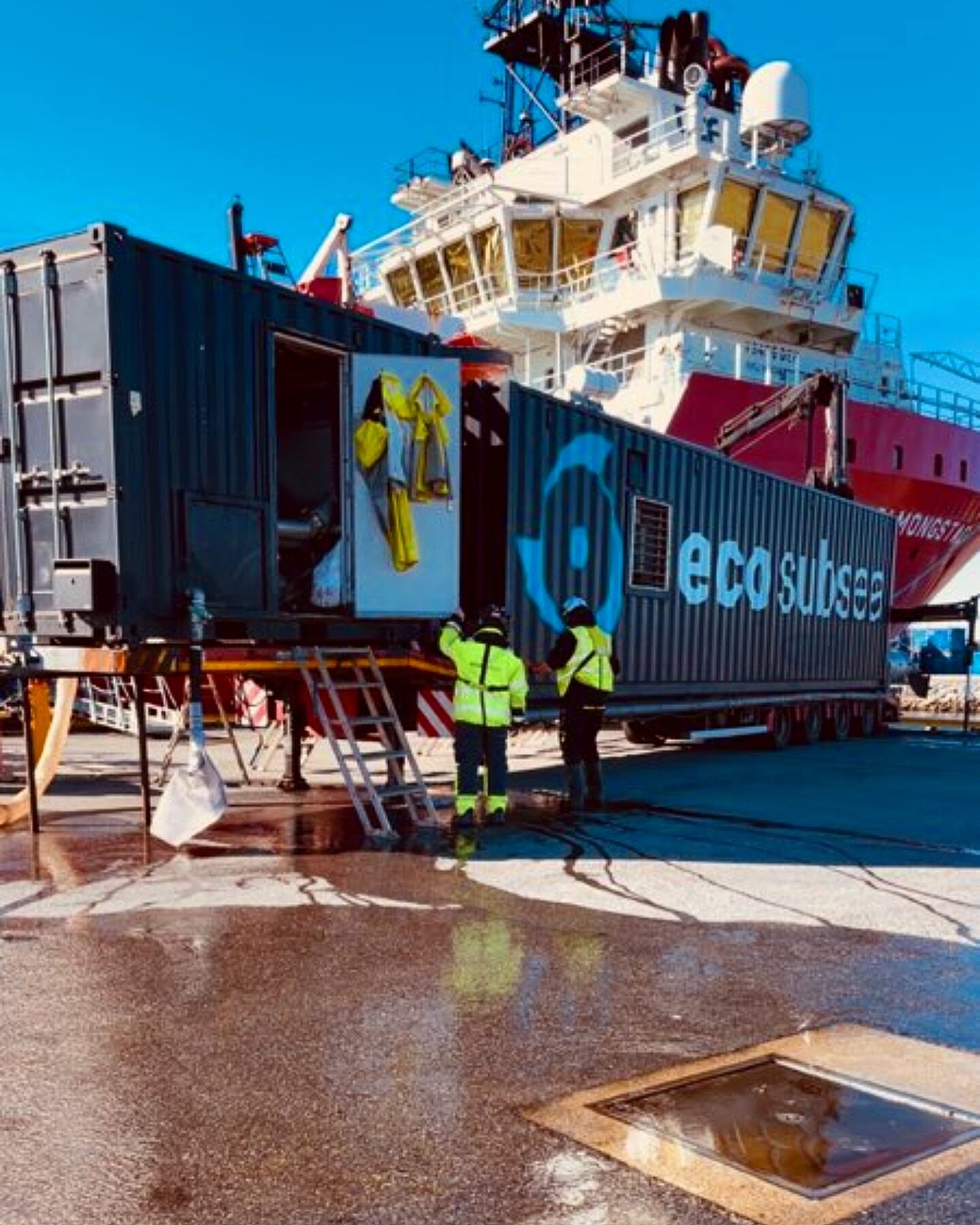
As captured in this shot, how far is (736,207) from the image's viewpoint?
922 inches

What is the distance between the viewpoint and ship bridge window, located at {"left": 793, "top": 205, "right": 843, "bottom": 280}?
81.0 ft

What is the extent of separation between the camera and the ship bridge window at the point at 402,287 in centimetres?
2914

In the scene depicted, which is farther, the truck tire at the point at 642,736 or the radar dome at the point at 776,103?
the radar dome at the point at 776,103

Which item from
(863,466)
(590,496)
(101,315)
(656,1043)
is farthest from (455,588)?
(863,466)

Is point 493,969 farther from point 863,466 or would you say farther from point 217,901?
point 863,466

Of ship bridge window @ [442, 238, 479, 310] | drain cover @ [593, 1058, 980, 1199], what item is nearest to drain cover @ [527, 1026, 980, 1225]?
drain cover @ [593, 1058, 980, 1199]

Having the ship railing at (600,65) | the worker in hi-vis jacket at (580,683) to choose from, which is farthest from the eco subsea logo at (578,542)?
the ship railing at (600,65)

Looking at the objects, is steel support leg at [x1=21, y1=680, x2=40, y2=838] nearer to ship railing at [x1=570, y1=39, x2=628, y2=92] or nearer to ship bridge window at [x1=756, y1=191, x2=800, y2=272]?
ship bridge window at [x1=756, y1=191, x2=800, y2=272]

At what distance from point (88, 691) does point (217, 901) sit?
782 centimetres

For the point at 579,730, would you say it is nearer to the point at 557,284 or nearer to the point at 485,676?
the point at 485,676

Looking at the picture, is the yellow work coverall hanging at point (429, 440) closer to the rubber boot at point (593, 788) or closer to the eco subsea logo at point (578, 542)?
the eco subsea logo at point (578, 542)

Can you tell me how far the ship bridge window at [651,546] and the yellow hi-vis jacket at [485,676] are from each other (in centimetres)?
361

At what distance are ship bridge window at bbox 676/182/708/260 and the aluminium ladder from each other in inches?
697

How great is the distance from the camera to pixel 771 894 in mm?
6281
